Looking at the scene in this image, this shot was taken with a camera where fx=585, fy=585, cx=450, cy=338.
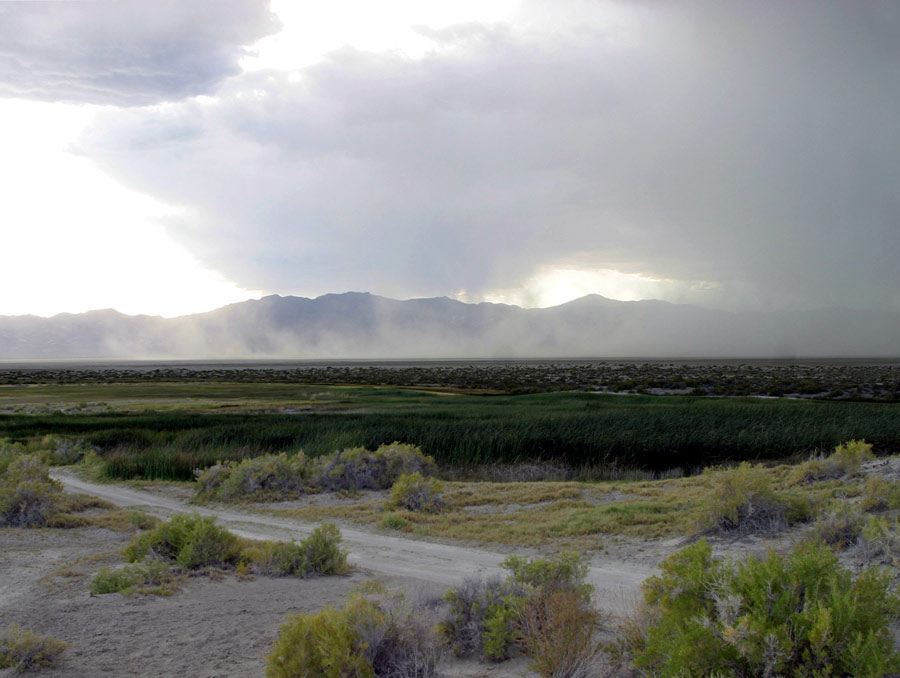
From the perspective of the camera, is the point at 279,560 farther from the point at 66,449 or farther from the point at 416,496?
the point at 66,449

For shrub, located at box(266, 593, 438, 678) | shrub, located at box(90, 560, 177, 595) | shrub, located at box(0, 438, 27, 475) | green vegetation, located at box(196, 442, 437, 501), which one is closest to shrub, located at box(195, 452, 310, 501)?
green vegetation, located at box(196, 442, 437, 501)

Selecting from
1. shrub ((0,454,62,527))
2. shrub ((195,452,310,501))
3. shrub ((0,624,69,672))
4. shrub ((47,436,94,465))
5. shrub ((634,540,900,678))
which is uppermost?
shrub ((634,540,900,678))

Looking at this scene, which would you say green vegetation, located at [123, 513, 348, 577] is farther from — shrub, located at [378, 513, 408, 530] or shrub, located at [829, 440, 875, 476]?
shrub, located at [829, 440, 875, 476]

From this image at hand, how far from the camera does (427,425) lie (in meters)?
26.5

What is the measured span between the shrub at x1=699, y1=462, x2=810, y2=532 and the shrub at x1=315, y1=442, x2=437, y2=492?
935 cm

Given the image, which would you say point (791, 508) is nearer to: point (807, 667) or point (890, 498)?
point (890, 498)

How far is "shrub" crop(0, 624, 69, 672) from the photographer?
541 cm

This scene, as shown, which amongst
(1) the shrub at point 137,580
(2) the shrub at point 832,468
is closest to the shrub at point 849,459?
(2) the shrub at point 832,468

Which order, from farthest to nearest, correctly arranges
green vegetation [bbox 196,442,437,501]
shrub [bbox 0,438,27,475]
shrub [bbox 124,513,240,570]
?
shrub [bbox 0,438,27,475], green vegetation [bbox 196,442,437,501], shrub [bbox 124,513,240,570]

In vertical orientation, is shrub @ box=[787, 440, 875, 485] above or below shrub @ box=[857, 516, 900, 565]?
below

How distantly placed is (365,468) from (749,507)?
1147cm

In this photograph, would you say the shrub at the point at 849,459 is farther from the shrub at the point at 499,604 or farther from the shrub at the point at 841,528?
the shrub at the point at 499,604

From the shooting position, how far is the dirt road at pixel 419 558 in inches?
335

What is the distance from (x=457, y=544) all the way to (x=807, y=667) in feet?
27.0
